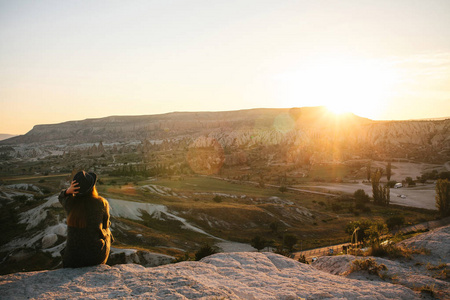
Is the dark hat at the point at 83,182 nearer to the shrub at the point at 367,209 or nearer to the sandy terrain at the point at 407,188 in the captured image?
the shrub at the point at 367,209

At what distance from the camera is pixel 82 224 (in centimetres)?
509

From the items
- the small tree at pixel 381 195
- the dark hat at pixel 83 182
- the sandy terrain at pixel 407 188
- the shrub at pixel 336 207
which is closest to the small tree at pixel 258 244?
the shrub at pixel 336 207

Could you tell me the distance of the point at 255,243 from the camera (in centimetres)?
3069

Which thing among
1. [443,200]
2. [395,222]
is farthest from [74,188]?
[443,200]

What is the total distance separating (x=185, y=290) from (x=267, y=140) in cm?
14498

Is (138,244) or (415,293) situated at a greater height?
(415,293)

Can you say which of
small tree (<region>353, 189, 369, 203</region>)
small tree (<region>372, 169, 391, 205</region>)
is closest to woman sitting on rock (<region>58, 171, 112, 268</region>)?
small tree (<region>353, 189, 369, 203</region>)

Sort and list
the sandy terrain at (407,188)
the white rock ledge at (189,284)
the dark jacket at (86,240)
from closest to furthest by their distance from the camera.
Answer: the white rock ledge at (189,284), the dark jacket at (86,240), the sandy terrain at (407,188)

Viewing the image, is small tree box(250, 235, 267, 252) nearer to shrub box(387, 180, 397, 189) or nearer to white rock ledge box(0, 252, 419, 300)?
white rock ledge box(0, 252, 419, 300)

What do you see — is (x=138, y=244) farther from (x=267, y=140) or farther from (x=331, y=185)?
(x=267, y=140)

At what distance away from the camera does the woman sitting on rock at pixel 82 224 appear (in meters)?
5.06

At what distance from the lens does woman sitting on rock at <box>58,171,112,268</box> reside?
506 cm

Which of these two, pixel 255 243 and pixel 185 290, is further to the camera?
pixel 255 243

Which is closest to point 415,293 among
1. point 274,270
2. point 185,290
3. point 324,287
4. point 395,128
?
point 324,287
